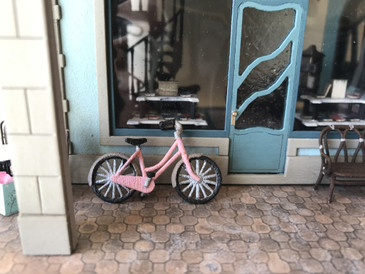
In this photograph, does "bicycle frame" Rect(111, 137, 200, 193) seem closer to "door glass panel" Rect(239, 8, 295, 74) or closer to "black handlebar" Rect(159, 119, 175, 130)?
"black handlebar" Rect(159, 119, 175, 130)

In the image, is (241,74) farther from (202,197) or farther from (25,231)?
(25,231)

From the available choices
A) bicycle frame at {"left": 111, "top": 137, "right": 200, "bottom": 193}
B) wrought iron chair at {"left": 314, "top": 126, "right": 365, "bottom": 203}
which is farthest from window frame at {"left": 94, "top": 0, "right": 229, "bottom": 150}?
wrought iron chair at {"left": 314, "top": 126, "right": 365, "bottom": 203}

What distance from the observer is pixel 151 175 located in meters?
4.01

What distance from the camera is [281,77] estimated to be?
4.32m

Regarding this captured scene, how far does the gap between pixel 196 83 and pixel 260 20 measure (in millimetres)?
1127

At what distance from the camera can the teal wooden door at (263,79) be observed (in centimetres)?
411

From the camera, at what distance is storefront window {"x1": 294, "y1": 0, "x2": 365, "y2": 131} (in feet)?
13.7

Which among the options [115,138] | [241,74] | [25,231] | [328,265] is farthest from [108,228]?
[241,74]

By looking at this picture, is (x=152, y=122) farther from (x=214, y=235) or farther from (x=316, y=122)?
(x=316, y=122)

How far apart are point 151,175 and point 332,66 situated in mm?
2819

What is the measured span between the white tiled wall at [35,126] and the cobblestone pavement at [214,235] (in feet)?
1.05

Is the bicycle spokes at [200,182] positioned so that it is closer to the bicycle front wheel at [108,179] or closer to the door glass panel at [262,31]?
the bicycle front wheel at [108,179]

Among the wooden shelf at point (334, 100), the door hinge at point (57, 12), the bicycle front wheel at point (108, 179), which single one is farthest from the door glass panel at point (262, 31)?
the door hinge at point (57, 12)

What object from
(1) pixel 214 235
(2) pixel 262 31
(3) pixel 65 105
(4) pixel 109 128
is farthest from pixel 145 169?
(2) pixel 262 31
